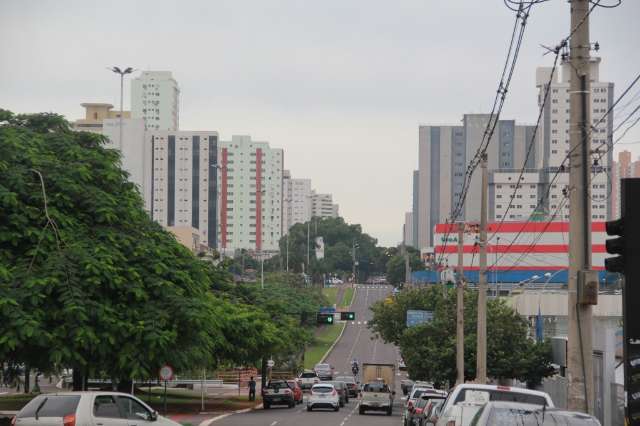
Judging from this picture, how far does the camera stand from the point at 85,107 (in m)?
190

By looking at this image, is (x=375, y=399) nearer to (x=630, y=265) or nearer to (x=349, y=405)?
(x=349, y=405)

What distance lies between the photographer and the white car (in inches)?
2101

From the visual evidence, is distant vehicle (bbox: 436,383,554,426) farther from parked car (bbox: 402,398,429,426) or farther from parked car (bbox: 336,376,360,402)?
parked car (bbox: 336,376,360,402)

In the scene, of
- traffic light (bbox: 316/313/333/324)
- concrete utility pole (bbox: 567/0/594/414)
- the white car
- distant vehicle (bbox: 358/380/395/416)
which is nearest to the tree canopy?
concrete utility pole (bbox: 567/0/594/414)

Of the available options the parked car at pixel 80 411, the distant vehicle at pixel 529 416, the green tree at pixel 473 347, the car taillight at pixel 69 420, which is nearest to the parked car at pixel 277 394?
the green tree at pixel 473 347

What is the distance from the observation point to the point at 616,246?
1457 centimetres

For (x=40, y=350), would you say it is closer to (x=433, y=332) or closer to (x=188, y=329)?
(x=188, y=329)

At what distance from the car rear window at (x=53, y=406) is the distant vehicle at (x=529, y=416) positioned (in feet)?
29.8

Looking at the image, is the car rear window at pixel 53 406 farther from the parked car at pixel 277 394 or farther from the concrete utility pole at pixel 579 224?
the parked car at pixel 277 394

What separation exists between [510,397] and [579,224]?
5.64 m

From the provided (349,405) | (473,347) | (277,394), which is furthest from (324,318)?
(473,347)

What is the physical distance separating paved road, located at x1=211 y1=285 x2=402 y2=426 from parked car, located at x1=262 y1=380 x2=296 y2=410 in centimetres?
66

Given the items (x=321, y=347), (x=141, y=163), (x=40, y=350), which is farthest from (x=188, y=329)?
(x=141, y=163)

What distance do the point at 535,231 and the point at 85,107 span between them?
89994mm
